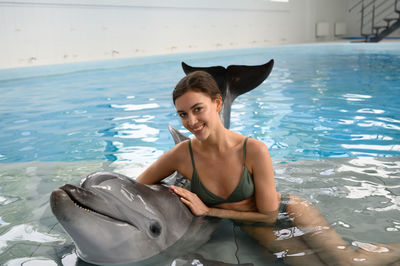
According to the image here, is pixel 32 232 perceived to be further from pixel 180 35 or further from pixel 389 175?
pixel 180 35

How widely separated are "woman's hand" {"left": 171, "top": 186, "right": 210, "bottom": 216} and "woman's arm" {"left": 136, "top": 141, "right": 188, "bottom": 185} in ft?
0.76

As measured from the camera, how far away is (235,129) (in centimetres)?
632

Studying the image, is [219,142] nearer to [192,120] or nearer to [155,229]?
[192,120]

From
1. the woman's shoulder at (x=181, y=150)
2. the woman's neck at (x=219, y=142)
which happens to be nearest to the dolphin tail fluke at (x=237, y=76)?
the woman's shoulder at (x=181, y=150)

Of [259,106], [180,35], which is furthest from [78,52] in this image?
[259,106]

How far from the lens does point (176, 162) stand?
8.71ft

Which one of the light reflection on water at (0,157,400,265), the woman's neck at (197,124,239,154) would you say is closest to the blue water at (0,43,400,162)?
the light reflection on water at (0,157,400,265)

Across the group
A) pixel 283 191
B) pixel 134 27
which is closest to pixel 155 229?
pixel 283 191

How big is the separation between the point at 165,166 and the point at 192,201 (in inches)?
13.2

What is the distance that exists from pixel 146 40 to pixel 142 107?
43.0ft

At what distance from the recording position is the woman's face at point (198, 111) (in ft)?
7.46

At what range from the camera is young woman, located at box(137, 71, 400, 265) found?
229 cm

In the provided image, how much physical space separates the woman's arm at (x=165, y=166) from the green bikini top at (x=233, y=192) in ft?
0.31

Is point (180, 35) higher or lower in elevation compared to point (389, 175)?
higher
